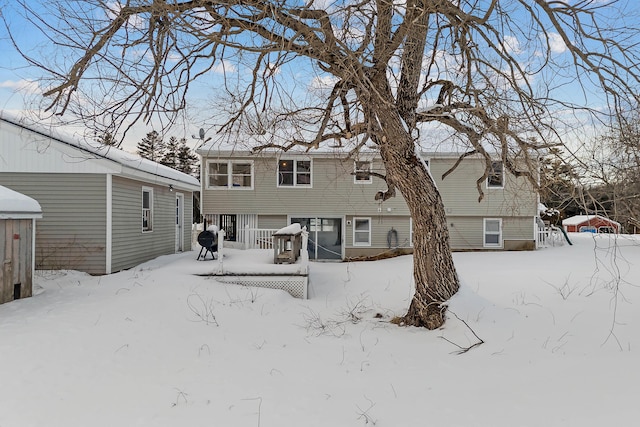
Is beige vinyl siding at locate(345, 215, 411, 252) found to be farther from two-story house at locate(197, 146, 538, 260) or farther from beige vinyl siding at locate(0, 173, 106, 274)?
beige vinyl siding at locate(0, 173, 106, 274)

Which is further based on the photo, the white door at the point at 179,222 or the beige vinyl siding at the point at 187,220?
the beige vinyl siding at the point at 187,220

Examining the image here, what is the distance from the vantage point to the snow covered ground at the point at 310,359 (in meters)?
3.42

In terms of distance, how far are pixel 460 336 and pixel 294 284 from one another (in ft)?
14.4

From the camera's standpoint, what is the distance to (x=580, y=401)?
10.9 ft

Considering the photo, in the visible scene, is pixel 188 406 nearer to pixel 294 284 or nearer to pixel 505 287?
pixel 294 284

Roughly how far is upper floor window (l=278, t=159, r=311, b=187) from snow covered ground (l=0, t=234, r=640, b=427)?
9.48m

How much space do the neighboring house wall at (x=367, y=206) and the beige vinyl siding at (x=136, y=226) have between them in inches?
130

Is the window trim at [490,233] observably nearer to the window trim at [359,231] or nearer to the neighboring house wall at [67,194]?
the window trim at [359,231]

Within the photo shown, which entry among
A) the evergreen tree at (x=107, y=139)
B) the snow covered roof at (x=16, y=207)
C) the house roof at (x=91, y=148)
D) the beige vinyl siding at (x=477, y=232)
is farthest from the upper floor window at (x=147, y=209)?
the beige vinyl siding at (x=477, y=232)

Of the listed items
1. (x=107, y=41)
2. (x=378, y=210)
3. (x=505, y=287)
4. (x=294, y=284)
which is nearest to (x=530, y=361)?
(x=505, y=287)

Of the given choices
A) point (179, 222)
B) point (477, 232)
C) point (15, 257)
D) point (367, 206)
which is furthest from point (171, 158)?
point (15, 257)

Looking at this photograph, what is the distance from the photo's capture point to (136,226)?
11656mm

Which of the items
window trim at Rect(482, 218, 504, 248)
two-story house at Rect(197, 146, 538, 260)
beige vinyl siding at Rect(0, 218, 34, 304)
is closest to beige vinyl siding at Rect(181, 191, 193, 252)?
two-story house at Rect(197, 146, 538, 260)

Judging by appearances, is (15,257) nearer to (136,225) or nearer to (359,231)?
(136,225)
